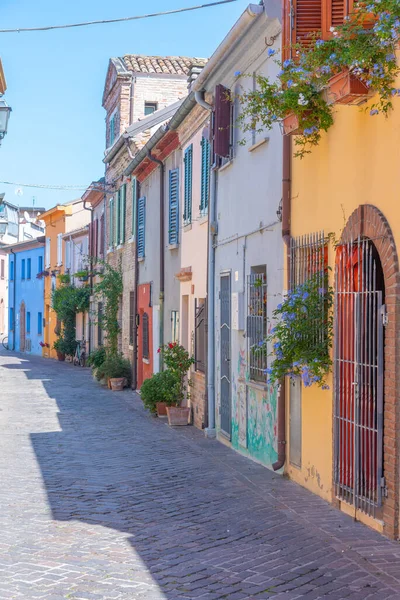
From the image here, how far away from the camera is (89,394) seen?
70.7ft

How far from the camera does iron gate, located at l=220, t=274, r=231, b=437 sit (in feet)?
42.4

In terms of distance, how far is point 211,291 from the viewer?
1411cm

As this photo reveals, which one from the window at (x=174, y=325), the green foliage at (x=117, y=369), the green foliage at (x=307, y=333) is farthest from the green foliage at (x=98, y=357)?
the green foliage at (x=307, y=333)

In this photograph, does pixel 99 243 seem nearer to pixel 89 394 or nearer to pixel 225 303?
pixel 89 394

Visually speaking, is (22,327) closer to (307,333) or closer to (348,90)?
(307,333)

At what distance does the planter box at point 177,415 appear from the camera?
50.3 feet

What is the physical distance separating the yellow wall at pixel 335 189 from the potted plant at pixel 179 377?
5.75 m

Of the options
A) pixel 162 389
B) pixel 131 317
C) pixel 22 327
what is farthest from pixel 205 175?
pixel 22 327

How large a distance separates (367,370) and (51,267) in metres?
37.3

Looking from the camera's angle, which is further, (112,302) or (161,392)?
(112,302)

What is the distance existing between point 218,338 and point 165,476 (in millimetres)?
4021

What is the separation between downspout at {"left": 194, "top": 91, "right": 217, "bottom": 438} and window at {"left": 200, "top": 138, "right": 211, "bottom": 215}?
601mm

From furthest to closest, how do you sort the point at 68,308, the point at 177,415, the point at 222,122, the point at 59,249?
the point at 59,249 < the point at 68,308 < the point at 177,415 < the point at 222,122

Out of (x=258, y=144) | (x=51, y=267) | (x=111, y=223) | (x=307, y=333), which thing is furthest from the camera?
(x=51, y=267)
